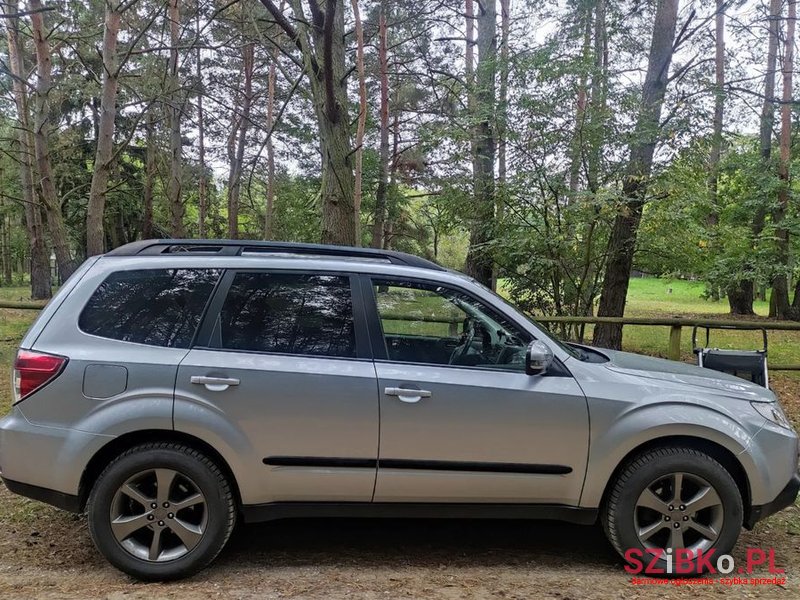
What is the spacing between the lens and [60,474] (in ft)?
9.52

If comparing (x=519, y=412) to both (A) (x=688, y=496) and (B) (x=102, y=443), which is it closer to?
(A) (x=688, y=496)

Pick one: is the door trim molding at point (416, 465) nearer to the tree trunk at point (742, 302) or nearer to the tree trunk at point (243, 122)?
the tree trunk at point (243, 122)

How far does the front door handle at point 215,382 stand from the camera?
9.54 ft

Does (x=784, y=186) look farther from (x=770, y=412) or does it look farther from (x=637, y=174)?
(x=770, y=412)

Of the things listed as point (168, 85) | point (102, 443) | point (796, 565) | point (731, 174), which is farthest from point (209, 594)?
point (731, 174)

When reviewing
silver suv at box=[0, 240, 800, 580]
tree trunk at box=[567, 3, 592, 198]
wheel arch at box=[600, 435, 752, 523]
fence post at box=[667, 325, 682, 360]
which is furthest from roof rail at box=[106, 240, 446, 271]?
fence post at box=[667, 325, 682, 360]

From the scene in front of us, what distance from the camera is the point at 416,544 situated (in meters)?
3.43

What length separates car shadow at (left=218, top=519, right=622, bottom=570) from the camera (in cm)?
320

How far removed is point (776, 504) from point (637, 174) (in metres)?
5.24

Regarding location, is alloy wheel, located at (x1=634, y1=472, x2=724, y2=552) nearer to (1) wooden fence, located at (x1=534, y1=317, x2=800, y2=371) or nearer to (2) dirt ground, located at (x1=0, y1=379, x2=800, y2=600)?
(2) dirt ground, located at (x1=0, y1=379, x2=800, y2=600)

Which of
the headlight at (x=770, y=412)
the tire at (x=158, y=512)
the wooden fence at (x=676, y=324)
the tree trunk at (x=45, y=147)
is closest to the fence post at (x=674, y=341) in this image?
the wooden fence at (x=676, y=324)

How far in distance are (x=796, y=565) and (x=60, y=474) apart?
13.9ft

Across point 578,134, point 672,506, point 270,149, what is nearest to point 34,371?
point 672,506

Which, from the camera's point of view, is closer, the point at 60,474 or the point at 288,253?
the point at 60,474
